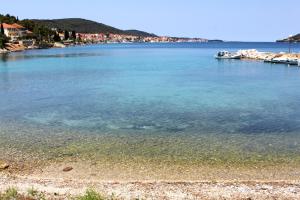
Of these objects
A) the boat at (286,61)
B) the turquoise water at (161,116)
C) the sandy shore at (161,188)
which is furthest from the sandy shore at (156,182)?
the boat at (286,61)

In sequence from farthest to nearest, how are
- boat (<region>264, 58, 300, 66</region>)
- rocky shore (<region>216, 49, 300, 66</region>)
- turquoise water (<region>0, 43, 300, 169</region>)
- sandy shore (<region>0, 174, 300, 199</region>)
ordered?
rocky shore (<region>216, 49, 300, 66</region>)
boat (<region>264, 58, 300, 66</region>)
turquoise water (<region>0, 43, 300, 169</region>)
sandy shore (<region>0, 174, 300, 199</region>)

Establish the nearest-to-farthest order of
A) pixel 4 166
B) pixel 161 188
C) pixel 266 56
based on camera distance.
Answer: pixel 161 188 → pixel 4 166 → pixel 266 56

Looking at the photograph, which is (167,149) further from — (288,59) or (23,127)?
(288,59)

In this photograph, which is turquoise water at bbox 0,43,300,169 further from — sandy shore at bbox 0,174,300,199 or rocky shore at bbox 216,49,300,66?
rocky shore at bbox 216,49,300,66

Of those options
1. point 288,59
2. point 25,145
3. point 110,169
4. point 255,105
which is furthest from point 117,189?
point 288,59

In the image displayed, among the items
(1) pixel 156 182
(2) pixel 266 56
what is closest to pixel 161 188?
(1) pixel 156 182

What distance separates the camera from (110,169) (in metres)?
20.5

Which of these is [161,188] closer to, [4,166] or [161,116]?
[4,166]

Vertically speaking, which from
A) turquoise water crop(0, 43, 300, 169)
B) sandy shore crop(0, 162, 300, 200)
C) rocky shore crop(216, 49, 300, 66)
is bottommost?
sandy shore crop(0, 162, 300, 200)

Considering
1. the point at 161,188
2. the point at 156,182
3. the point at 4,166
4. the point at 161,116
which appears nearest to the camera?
the point at 161,188

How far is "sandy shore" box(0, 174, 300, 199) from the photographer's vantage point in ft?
52.5

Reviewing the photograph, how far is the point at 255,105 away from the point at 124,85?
22145 mm

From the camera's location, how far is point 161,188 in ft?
55.9

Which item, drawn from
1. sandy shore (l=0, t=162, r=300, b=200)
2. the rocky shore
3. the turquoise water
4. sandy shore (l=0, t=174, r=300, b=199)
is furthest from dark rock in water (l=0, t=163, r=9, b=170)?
the rocky shore
